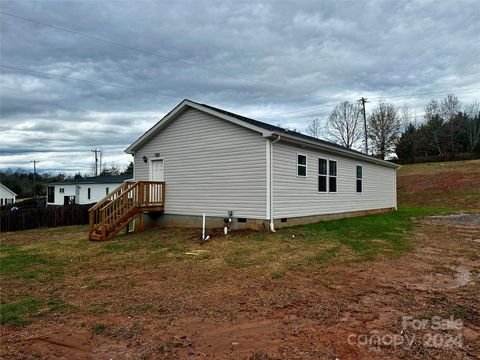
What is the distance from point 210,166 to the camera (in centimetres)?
1250

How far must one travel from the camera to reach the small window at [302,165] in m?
12.4

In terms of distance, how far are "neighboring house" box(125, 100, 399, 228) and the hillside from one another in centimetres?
1355

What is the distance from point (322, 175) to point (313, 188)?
35.6 inches

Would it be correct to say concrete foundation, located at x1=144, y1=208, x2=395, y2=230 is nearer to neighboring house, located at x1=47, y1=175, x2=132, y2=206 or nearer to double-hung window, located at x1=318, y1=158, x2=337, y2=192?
double-hung window, located at x1=318, y1=158, x2=337, y2=192

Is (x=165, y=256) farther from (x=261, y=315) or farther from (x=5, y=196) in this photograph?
(x=5, y=196)

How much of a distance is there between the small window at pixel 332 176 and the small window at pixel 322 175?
0.36 metres

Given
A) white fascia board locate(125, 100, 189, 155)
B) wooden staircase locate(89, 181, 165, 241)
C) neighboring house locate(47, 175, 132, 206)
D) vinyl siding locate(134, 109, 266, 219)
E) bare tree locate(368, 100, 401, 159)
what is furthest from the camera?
bare tree locate(368, 100, 401, 159)

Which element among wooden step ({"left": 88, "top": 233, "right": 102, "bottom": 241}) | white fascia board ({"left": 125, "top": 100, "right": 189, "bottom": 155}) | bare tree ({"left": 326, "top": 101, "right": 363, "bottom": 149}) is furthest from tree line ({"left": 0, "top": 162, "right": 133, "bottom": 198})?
wooden step ({"left": 88, "top": 233, "right": 102, "bottom": 241})

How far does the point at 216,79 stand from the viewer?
63.5 feet

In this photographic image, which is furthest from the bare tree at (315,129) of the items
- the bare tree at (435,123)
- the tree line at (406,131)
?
the bare tree at (435,123)

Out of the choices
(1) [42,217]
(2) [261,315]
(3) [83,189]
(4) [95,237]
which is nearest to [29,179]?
(3) [83,189]

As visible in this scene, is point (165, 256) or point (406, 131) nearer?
point (165, 256)

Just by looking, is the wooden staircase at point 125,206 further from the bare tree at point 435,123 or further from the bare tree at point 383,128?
the bare tree at point 435,123

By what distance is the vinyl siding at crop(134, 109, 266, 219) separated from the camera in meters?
11.3
